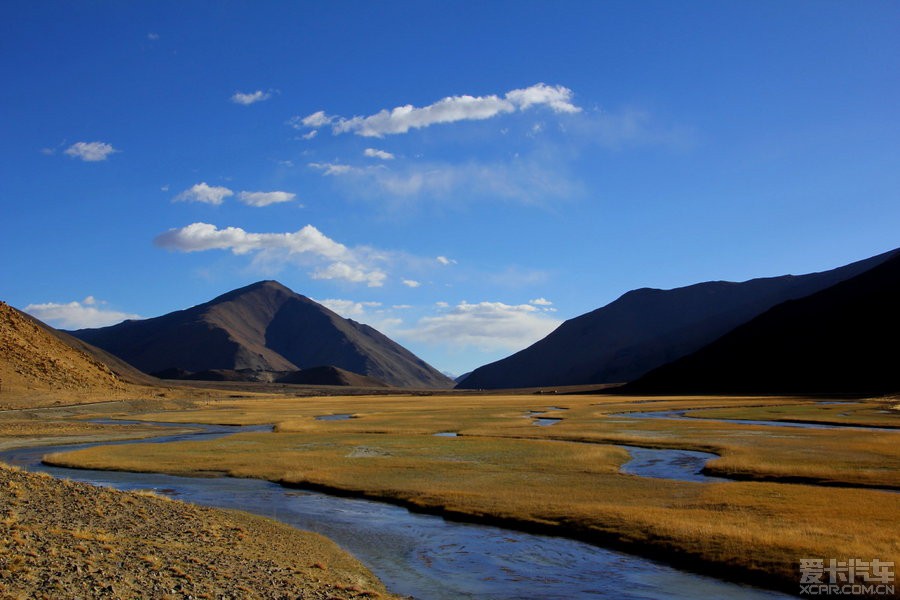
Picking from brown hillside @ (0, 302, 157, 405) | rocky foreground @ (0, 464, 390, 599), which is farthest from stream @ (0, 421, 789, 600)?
brown hillside @ (0, 302, 157, 405)

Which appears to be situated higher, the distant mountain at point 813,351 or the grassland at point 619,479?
the distant mountain at point 813,351

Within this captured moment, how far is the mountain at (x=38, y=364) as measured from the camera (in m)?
113

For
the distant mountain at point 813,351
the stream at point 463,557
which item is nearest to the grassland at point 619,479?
the stream at point 463,557

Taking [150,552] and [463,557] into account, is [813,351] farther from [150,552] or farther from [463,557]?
[150,552]

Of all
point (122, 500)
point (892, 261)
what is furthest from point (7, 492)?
point (892, 261)

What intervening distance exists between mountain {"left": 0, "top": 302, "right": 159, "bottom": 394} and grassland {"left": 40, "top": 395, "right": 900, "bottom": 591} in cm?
7130

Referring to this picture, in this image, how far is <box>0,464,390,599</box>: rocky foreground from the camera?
50.4ft

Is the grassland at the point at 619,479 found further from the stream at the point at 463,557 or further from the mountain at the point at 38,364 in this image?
the mountain at the point at 38,364

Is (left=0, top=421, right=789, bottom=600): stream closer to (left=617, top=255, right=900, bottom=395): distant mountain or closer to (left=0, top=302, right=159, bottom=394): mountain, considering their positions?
(left=0, top=302, right=159, bottom=394): mountain

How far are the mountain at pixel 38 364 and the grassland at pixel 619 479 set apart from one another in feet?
234

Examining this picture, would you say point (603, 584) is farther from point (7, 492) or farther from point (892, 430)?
point (892, 430)

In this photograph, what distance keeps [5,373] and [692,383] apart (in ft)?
523

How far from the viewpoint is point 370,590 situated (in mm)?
17500

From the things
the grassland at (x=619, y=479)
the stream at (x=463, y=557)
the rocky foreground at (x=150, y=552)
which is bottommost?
the stream at (x=463, y=557)
